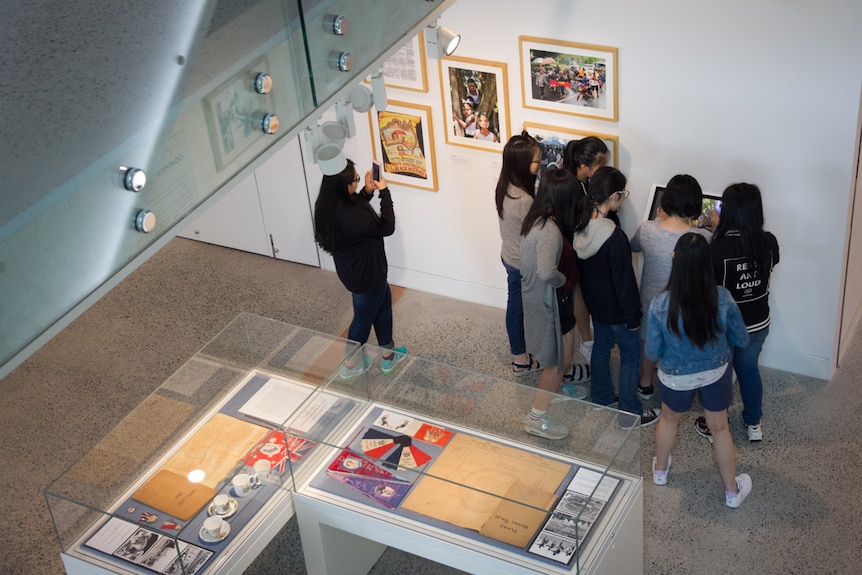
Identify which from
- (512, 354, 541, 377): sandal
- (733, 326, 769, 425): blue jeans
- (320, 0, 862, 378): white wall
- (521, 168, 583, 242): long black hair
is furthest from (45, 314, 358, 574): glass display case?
(320, 0, 862, 378): white wall

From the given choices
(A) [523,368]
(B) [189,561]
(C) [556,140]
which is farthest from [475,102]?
(B) [189,561]

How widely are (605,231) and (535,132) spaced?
4.11ft

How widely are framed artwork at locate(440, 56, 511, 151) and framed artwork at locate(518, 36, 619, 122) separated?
0.67 ft

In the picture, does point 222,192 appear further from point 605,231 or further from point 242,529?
point 605,231

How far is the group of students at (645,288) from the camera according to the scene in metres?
4.89

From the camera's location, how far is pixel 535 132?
21.6ft

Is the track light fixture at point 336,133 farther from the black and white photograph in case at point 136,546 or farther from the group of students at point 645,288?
the black and white photograph in case at point 136,546

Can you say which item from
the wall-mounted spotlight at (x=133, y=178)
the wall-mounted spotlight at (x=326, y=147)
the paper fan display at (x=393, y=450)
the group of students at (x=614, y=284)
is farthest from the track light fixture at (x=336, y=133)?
the paper fan display at (x=393, y=450)

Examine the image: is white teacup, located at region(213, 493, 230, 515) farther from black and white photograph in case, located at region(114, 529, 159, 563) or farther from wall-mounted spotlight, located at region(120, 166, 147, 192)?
wall-mounted spotlight, located at region(120, 166, 147, 192)

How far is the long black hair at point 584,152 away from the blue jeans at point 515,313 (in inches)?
30.3

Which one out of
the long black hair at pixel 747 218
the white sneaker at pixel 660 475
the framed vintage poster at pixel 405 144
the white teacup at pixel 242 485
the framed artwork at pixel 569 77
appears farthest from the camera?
the framed vintage poster at pixel 405 144

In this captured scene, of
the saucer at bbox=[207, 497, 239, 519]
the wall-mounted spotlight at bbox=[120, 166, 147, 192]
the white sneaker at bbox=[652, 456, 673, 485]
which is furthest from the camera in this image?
the white sneaker at bbox=[652, 456, 673, 485]

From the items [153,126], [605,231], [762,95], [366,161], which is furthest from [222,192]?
[366,161]

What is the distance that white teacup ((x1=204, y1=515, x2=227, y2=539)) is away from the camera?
441 cm
